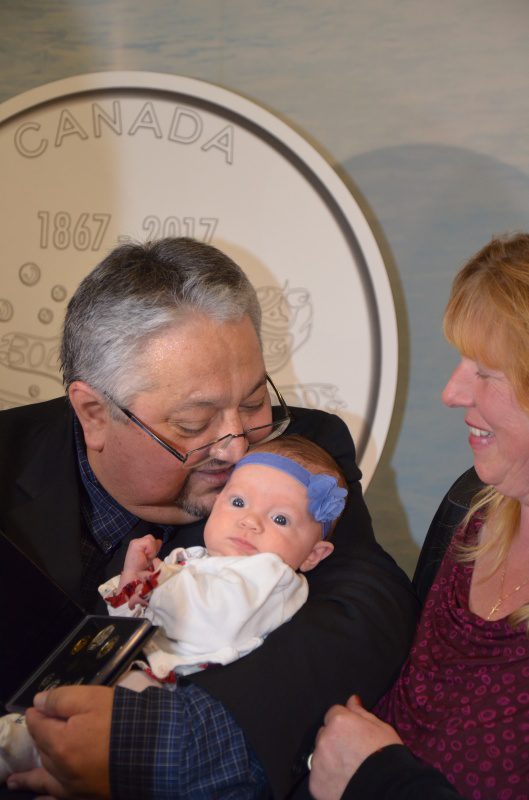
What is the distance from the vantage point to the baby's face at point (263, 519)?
1.69 metres

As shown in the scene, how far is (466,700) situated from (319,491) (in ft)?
Answer: 1.48

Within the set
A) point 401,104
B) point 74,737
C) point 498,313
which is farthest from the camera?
point 401,104

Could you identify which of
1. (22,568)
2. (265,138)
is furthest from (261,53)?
(22,568)

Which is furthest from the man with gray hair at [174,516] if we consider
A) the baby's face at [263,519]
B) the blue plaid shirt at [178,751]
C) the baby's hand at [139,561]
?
the baby's hand at [139,561]

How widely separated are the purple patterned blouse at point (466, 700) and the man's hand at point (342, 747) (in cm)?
7

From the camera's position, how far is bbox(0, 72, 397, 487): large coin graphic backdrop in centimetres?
282

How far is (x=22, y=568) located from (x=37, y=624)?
0.34 feet

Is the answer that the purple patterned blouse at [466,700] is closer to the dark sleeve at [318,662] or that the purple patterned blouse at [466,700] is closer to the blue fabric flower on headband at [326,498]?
the dark sleeve at [318,662]

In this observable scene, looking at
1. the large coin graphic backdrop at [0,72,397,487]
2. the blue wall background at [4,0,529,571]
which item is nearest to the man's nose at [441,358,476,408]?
the large coin graphic backdrop at [0,72,397,487]

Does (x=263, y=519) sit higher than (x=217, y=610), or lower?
higher

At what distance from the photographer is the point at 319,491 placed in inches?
68.0

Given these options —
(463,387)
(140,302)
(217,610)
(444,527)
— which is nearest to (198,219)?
(140,302)

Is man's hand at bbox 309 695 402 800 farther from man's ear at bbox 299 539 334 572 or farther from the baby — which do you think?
man's ear at bbox 299 539 334 572

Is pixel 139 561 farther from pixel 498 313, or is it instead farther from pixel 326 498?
pixel 498 313
